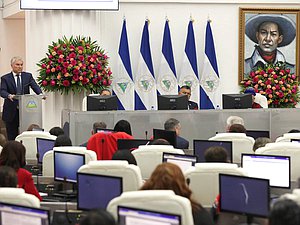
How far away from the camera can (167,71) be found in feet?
55.6

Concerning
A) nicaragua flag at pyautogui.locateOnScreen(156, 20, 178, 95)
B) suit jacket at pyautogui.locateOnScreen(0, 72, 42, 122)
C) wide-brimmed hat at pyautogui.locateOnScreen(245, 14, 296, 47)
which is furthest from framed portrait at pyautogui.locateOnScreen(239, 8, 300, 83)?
suit jacket at pyautogui.locateOnScreen(0, 72, 42, 122)

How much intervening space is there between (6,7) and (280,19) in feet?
22.6

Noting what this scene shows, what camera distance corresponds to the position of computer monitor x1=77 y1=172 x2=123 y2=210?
6.55 metres

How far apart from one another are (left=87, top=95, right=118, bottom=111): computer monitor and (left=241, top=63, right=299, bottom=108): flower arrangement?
410 centimetres

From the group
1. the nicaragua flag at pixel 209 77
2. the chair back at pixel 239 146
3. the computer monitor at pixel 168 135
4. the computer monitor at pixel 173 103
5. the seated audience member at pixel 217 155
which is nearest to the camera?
the seated audience member at pixel 217 155

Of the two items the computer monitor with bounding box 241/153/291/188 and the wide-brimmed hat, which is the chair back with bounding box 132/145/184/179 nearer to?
Answer: the computer monitor with bounding box 241/153/291/188

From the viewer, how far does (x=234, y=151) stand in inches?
390

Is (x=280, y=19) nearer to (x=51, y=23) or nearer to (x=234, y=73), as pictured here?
(x=234, y=73)

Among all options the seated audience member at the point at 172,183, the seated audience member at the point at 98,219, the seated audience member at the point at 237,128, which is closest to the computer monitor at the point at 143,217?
the seated audience member at the point at 98,219

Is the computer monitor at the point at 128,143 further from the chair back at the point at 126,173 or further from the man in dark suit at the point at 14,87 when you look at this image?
the man in dark suit at the point at 14,87

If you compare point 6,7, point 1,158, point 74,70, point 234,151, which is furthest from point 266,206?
point 6,7

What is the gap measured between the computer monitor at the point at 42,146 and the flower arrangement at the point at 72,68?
4.96m

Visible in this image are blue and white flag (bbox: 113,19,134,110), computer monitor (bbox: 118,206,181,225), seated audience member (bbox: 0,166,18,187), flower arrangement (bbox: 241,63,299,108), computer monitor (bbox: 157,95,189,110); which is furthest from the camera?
blue and white flag (bbox: 113,19,134,110)

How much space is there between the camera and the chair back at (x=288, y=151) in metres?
8.62
